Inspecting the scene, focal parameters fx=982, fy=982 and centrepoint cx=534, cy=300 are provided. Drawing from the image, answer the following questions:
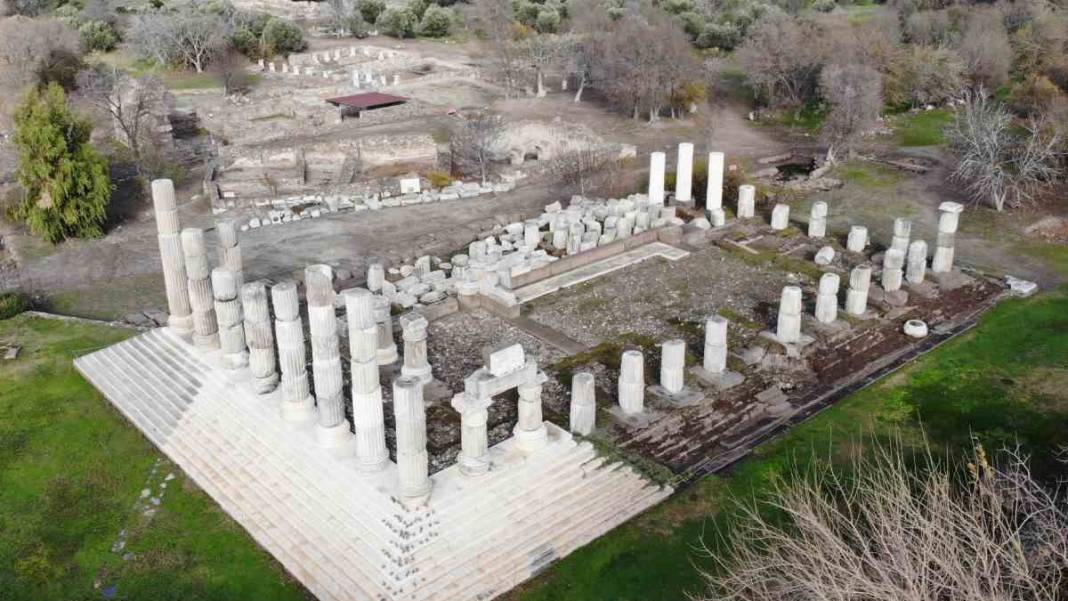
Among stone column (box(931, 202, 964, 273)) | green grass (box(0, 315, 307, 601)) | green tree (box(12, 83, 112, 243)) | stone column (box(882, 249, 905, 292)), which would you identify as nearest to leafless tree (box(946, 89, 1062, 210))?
stone column (box(931, 202, 964, 273))

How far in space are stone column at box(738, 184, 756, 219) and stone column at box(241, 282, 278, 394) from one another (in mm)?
16758

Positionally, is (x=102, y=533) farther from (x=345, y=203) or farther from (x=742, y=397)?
(x=345, y=203)

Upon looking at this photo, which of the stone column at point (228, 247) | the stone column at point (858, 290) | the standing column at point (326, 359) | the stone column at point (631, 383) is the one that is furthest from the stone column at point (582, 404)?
the stone column at point (858, 290)

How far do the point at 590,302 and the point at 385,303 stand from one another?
5.78 m

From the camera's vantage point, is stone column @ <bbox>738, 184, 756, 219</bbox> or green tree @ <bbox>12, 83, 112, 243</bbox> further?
stone column @ <bbox>738, 184, 756, 219</bbox>

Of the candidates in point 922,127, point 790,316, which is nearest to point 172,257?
point 790,316

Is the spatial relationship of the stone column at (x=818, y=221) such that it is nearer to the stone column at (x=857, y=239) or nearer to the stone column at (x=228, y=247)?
the stone column at (x=857, y=239)

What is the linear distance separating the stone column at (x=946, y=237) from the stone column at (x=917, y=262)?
93 centimetres

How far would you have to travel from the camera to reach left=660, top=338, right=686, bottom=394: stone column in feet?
64.6

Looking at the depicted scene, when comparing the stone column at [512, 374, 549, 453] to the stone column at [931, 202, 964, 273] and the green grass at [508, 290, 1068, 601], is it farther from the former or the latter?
the stone column at [931, 202, 964, 273]

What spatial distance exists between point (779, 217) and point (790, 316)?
27.3 feet

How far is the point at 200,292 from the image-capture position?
66.8 feet

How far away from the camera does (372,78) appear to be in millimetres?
49000

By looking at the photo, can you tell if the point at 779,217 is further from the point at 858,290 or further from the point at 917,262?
the point at 858,290
